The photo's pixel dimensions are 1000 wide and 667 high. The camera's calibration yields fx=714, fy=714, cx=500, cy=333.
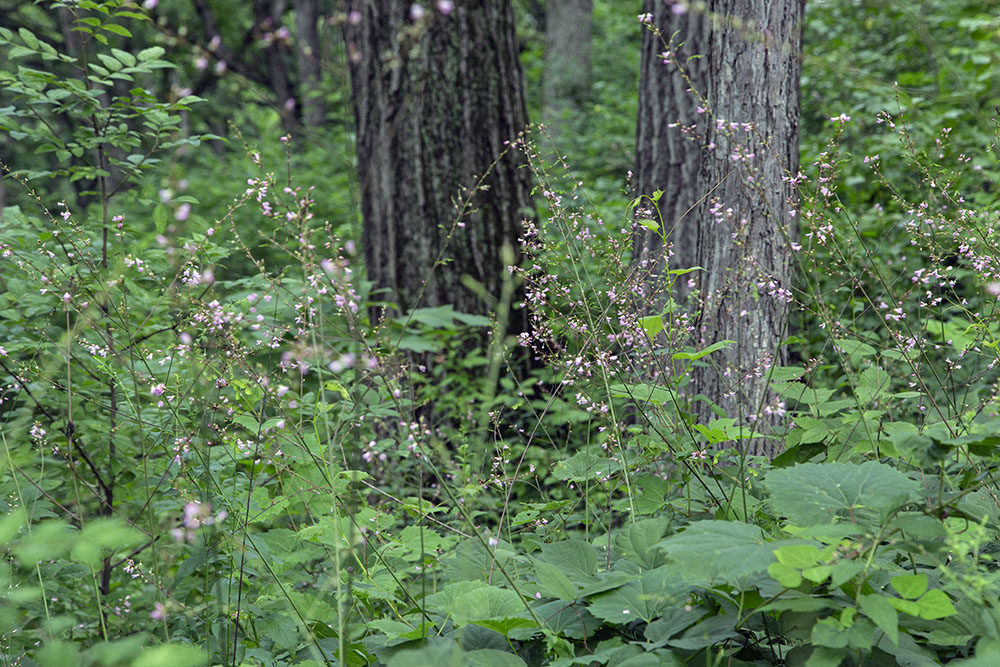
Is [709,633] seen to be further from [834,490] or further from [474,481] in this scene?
[474,481]

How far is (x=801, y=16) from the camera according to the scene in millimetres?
2672

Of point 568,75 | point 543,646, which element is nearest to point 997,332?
point 543,646

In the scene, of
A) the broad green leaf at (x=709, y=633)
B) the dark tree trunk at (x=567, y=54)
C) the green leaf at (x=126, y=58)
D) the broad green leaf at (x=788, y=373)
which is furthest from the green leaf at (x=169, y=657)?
the dark tree trunk at (x=567, y=54)

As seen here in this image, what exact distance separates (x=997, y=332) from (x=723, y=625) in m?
1.81

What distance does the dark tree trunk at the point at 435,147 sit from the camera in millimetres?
4012

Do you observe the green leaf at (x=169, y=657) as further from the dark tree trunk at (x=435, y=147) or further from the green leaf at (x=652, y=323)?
the dark tree trunk at (x=435, y=147)

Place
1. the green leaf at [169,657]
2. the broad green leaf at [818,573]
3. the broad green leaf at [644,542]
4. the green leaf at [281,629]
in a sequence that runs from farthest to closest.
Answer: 1. the green leaf at [281,629]
2. the broad green leaf at [644,542]
3. the broad green leaf at [818,573]
4. the green leaf at [169,657]

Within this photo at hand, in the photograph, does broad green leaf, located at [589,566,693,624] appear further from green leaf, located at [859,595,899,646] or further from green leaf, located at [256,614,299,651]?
green leaf, located at [256,614,299,651]

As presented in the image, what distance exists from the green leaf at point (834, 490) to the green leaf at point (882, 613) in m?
0.15

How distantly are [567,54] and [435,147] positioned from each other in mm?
8569

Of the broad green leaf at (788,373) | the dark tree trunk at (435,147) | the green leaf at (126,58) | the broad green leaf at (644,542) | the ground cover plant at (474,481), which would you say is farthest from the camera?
the dark tree trunk at (435,147)

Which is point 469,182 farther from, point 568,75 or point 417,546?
point 568,75

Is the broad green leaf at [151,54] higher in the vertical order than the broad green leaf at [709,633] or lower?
higher

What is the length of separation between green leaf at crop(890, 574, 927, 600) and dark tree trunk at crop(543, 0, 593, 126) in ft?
33.2
